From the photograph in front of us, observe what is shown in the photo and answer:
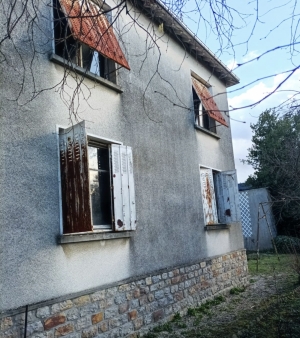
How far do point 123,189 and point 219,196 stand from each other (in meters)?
4.34

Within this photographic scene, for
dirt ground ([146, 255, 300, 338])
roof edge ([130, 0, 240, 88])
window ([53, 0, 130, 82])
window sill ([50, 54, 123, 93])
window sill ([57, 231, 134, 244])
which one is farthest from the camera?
roof edge ([130, 0, 240, 88])

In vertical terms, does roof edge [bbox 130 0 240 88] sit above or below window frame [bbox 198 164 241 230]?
above

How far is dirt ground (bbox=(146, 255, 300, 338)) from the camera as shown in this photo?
5.42 meters

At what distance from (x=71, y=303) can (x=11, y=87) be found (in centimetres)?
284

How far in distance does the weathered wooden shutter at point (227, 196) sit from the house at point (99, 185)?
61 cm

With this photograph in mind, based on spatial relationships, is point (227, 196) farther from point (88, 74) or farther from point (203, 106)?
point (88, 74)

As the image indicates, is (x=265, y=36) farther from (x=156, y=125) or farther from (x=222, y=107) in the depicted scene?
(x=222, y=107)

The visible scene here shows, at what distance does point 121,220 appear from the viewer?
210 inches

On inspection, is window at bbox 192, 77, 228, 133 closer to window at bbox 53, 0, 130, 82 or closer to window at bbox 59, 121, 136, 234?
window at bbox 53, 0, 130, 82

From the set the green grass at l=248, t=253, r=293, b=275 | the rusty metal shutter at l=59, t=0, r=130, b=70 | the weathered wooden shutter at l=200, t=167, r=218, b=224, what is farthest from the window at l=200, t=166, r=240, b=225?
the rusty metal shutter at l=59, t=0, r=130, b=70

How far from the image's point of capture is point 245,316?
6.35 m

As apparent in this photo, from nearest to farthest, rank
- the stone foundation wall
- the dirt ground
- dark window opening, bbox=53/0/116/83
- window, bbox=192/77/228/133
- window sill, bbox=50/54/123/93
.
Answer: the stone foundation wall → window sill, bbox=50/54/123/93 → dark window opening, bbox=53/0/116/83 → the dirt ground → window, bbox=192/77/228/133

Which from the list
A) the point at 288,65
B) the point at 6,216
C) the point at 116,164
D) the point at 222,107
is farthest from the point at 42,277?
the point at 222,107

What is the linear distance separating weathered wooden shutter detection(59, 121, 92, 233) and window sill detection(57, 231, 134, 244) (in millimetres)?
117
